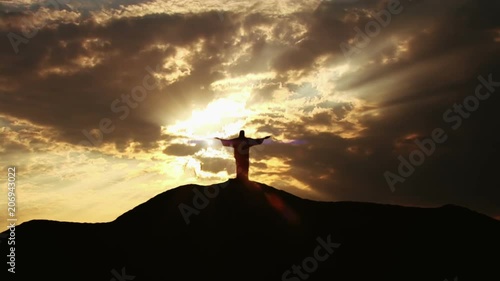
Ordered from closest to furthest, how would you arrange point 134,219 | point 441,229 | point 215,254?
point 215,254 → point 441,229 → point 134,219

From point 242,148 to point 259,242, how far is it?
5002 millimetres

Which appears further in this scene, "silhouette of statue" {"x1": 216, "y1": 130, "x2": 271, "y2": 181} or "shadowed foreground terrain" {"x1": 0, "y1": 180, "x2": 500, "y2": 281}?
"silhouette of statue" {"x1": 216, "y1": 130, "x2": 271, "y2": 181}

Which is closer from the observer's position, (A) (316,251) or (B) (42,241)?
(A) (316,251)

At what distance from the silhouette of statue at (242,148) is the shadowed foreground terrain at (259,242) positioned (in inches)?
58.5

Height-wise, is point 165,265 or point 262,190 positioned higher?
point 262,190

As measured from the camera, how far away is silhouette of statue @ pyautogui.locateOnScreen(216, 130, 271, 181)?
27.0 meters

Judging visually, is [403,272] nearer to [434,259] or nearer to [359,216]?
[434,259]

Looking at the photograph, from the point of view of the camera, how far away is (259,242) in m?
25.7

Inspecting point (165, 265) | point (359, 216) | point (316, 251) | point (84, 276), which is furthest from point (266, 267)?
point (84, 276)

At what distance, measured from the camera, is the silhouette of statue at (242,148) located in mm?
27047

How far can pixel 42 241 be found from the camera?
27141 mm

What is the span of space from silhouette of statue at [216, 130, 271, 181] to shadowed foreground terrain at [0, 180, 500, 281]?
4.88ft

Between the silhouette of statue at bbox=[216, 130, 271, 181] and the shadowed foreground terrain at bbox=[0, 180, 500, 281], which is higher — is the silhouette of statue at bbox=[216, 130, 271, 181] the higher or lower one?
the higher one

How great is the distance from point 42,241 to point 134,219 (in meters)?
4.93
